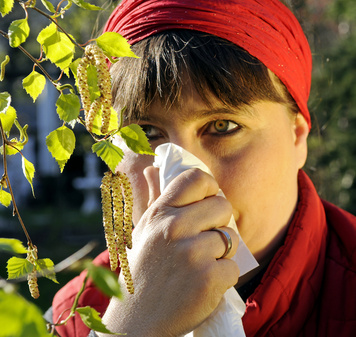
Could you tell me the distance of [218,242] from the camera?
1.62 metres

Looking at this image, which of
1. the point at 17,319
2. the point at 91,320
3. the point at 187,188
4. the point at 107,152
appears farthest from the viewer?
the point at 187,188

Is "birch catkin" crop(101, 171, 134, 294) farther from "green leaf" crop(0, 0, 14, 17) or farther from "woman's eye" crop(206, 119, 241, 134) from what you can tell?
"woman's eye" crop(206, 119, 241, 134)

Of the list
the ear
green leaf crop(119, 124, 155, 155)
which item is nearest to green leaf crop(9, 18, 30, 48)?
green leaf crop(119, 124, 155, 155)

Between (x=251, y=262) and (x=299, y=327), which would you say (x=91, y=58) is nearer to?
(x=251, y=262)

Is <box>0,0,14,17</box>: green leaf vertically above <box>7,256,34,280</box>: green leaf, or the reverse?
<box>0,0,14,17</box>: green leaf

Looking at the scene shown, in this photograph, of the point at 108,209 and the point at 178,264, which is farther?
the point at 178,264

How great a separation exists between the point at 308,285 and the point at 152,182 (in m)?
0.74

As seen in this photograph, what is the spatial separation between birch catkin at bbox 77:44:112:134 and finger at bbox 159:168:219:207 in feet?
2.22

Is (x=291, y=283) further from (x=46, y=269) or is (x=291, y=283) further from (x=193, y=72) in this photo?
(x=46, y=269)

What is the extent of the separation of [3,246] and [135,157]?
4.87ft

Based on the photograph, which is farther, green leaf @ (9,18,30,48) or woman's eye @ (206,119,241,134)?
woman's eye @ (206,119,241,134)


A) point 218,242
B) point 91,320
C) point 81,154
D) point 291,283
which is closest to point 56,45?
point 91,320

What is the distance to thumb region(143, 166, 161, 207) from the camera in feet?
6.26

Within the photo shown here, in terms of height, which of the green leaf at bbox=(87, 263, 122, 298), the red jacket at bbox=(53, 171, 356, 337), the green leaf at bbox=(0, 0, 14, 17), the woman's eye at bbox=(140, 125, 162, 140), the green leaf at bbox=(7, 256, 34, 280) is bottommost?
the red jacket at bbox=(53, 171, 356, 337)
